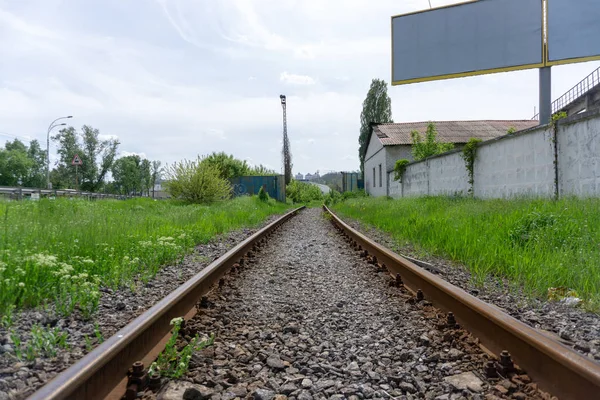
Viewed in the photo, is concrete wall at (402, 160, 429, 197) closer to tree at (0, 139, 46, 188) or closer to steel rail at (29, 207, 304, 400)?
steel rail at (29, 207, 304, 400)

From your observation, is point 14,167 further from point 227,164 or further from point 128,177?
point 227,164

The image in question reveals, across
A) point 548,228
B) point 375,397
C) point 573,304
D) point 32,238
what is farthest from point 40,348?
point 548,228

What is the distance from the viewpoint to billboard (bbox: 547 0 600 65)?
13.7 metres

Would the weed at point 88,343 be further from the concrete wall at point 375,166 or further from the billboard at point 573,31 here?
the concrete wall at point 375,166

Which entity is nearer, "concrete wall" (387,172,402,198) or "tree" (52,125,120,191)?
"concrete wall" (387,172,402,198)

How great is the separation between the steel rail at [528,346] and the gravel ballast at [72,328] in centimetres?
231

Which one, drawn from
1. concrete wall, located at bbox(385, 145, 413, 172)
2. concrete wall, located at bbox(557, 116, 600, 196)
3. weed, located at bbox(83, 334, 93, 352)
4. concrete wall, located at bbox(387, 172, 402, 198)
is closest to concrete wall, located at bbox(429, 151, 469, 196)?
concrete wall, located at bbox(557, 116, 600, 196)

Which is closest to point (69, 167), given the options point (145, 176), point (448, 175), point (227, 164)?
point (145, 176)

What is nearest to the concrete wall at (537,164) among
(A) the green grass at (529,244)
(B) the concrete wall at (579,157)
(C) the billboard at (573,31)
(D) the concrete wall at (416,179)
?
(B) the concrete wall at (579,157)

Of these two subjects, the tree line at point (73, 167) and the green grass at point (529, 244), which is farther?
the tree line at point (73, 167)

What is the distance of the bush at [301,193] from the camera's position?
4198 centimetres

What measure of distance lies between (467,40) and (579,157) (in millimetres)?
9605

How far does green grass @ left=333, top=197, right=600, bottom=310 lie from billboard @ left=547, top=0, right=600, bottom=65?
358 inches

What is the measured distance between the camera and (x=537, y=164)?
9711 mm
